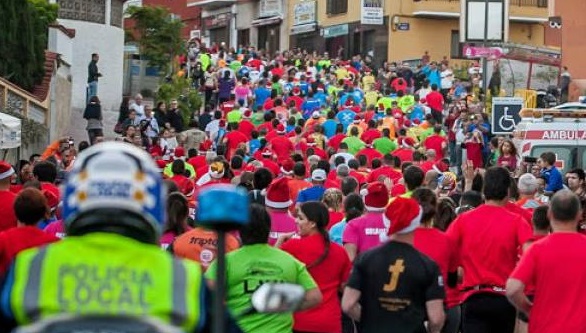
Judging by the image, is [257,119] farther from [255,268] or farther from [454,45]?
[454,45]

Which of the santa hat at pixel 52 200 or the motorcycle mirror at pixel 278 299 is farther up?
the motorcycle mirror at pixel 278 299

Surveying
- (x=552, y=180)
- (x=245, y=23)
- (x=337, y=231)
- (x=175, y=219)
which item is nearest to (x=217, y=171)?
(x=552, y=180)

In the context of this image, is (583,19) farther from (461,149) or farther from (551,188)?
(551,188)

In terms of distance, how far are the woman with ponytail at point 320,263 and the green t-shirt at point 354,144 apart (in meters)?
16.9

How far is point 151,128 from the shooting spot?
32.9 metres

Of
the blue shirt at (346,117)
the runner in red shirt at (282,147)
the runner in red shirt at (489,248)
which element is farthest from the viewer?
the blue shirt at (346,117)

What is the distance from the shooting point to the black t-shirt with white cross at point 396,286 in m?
8.95

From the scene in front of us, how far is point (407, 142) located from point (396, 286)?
21272mm

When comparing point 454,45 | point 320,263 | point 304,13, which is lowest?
point 320,263

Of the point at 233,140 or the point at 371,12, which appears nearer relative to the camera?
the point at 233,140

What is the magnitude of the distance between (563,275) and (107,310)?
5384 millimetres

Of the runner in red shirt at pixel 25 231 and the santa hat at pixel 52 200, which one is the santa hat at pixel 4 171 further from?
the runner in red shirt at pixel 25 231

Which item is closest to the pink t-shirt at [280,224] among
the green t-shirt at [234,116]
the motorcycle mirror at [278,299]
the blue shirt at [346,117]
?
the motorcycle mirror at [278,299]

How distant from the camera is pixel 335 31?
228ft
